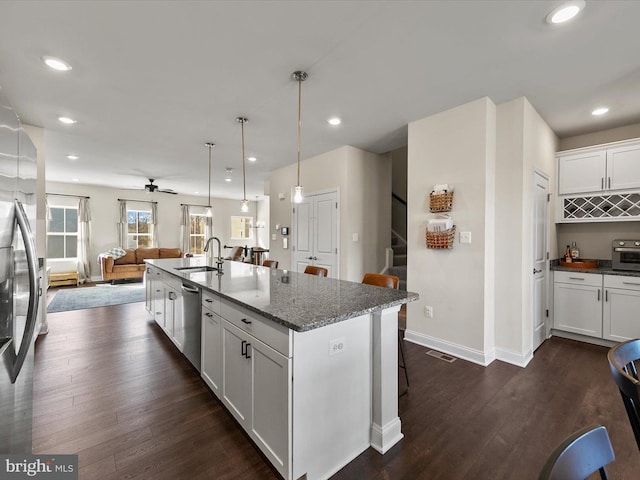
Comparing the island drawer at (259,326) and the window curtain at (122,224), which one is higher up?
the window curtain at (122,224)

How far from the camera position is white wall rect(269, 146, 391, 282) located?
14.2ft

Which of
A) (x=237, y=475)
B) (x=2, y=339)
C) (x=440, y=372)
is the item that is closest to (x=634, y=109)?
(x=440, y=372)

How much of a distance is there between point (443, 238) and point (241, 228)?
30.3 feet

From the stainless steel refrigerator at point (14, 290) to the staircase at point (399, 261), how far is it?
436 cm

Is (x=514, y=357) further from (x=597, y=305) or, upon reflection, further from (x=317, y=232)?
(x=317, y=232)

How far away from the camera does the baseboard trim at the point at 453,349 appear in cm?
286

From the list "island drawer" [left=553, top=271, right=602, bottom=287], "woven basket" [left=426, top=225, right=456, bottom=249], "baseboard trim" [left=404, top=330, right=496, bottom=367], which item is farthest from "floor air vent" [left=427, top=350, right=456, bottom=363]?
"island drawer" [left=553, top=271, right=602, bottom=287]

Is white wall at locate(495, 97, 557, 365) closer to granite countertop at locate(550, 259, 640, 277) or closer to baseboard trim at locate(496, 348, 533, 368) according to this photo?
baseboard trim at locate(496, 348, 533, 368)

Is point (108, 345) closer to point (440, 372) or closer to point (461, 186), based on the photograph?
point (440, 372)

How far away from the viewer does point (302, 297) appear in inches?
74.1

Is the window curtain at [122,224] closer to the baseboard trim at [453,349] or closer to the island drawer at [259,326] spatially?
the island drawer at [259,326]

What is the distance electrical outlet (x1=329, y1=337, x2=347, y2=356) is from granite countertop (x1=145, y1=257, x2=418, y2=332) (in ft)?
0.58

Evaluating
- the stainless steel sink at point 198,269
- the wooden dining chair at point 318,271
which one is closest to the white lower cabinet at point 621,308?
the wooden dining chair at point 318,271

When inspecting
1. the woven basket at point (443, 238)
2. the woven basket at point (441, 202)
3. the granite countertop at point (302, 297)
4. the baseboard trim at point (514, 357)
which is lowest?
the baseboard trim at point (514, 357)
